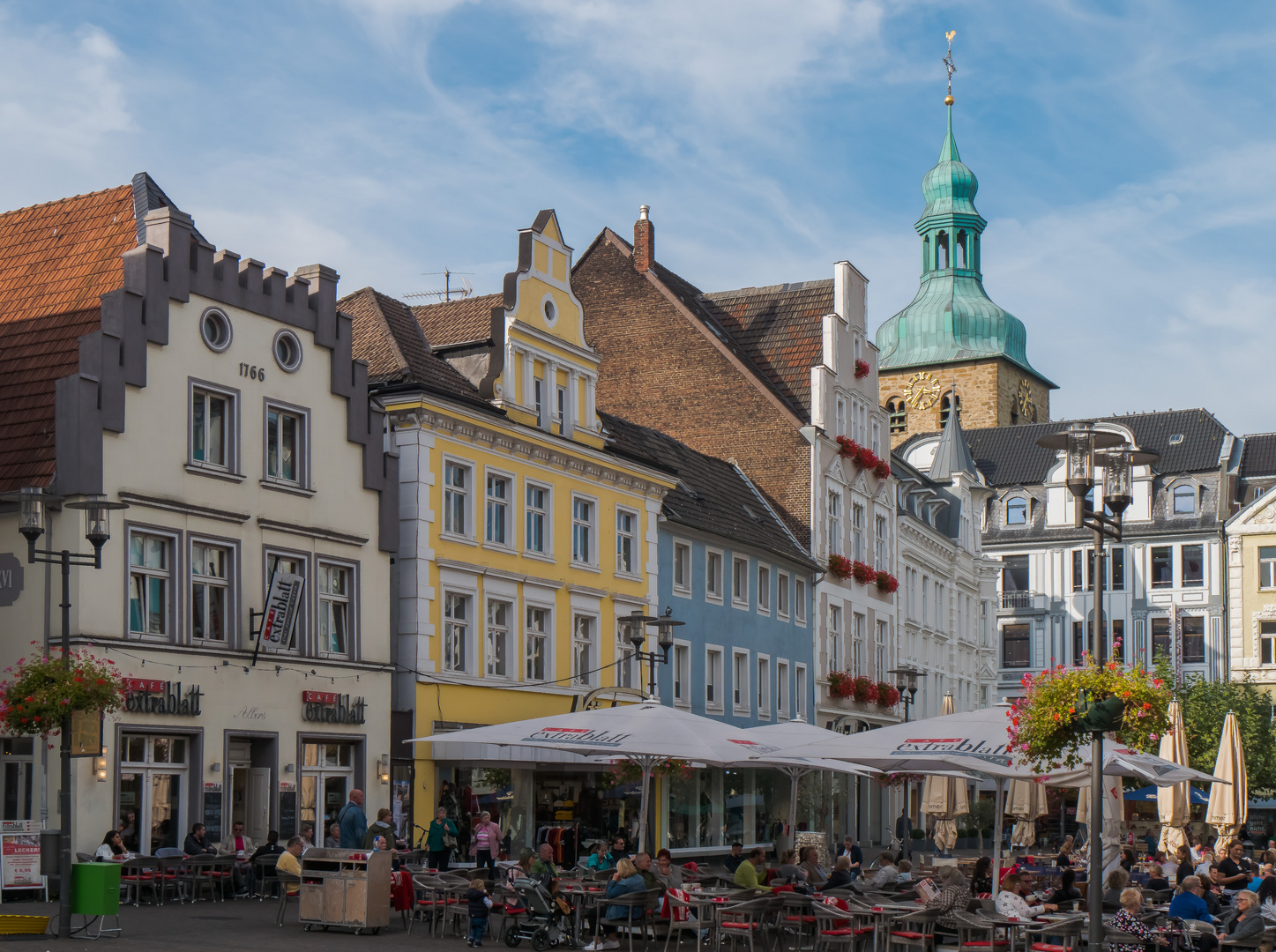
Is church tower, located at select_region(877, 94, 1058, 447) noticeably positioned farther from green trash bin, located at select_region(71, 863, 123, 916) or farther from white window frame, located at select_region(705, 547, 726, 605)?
green trash bin, located at select_region(71, 863, 123, 916)

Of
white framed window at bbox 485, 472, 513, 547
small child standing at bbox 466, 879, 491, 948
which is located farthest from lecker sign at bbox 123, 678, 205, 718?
white framed window at bbox 485, 472, 513, 547

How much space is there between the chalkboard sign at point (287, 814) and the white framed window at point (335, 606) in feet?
8.33

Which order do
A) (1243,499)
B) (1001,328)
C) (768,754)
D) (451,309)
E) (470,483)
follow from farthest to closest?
1. (1001,328)
2. (1243,499)
3. (451,309)
4. (470,483)
5. (768,754)

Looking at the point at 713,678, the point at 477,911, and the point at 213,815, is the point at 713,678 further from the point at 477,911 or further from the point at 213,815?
the point at 477,911

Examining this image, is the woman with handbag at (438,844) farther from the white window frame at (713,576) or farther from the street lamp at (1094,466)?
the white window frame at (713,576)

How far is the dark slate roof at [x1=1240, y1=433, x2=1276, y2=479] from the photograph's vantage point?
259 feet

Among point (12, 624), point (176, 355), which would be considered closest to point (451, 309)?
point (176, 355)

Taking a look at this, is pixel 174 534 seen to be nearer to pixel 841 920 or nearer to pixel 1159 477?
pixel 841 920

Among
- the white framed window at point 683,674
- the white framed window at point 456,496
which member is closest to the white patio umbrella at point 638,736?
the white framed window at point 456,496

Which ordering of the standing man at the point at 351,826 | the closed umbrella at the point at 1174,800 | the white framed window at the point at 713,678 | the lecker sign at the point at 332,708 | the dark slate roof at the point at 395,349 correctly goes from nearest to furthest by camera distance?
the standing man at the point at 351,826 < the lecker sign at the point at 332,708 < the closed umbrella at the point at 1174,800 < the dark slate roof at the point at 395,349 < the white framed window at the point at 713,678

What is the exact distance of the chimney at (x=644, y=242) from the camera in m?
53.2

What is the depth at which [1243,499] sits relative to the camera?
3034 inches

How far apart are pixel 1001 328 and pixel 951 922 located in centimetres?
9249

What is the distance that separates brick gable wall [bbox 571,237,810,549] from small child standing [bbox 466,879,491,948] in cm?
3147
